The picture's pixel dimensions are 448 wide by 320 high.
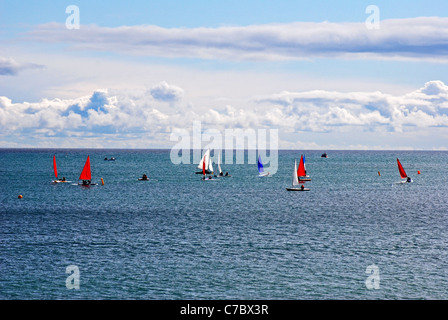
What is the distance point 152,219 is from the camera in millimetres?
77500

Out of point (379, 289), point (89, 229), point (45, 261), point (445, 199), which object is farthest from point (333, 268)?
point (445, 199)

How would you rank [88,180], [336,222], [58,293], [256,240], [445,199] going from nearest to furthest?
[58,293], [256,240], [336,222], [445,199], [88,180]

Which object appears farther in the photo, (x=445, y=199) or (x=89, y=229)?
(x=445, y=199)

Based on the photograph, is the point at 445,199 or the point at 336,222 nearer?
the point at 336,222

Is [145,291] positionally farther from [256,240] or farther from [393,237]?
[393,237]

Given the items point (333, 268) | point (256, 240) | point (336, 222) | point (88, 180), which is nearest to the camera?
point (333, 268)

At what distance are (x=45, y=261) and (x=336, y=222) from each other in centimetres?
4189
